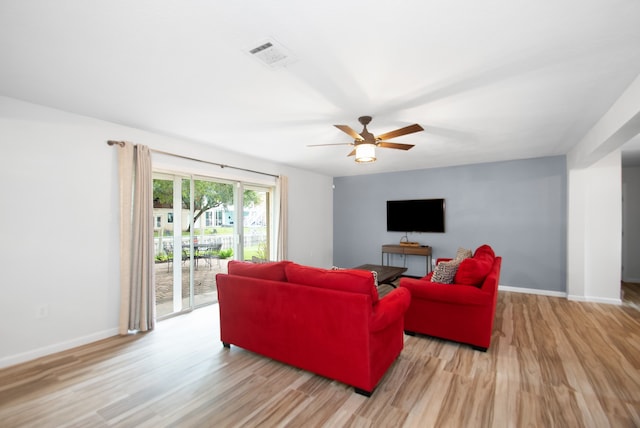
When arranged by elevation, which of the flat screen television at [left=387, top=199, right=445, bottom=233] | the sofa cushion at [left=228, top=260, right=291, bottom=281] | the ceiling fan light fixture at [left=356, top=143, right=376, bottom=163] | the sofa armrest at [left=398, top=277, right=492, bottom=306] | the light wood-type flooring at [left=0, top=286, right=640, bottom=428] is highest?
the ceiling fan light fixture at [left=356, top=143, right=376, bottom=163]

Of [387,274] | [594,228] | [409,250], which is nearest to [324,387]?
[387,274]

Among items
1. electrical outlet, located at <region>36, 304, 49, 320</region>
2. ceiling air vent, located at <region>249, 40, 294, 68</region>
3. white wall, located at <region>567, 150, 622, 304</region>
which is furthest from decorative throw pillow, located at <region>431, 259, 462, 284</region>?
electrical outlet, located at <region>36, 304, 49, 320</region>

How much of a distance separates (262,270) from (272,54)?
1.82 meters

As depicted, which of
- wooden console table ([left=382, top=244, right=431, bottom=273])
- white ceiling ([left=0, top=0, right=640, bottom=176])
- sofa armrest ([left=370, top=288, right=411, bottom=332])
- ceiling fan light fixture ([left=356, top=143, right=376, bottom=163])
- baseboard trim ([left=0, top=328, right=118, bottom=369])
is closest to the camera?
white ceiling ([left=0, top=0, right=640, bottom=176])

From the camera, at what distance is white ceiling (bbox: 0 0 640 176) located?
1.53m

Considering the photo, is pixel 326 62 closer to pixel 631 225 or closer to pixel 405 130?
pixel 405 130

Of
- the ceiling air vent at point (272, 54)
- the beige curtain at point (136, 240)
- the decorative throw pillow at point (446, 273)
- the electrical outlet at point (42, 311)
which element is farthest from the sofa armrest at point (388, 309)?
the electrical outlet at point (42, 311)

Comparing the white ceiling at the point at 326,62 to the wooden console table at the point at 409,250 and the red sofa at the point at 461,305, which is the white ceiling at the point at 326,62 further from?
the wooden console table at the point at 409,250

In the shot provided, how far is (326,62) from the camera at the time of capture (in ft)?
6.57

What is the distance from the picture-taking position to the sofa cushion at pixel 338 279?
2092 mm

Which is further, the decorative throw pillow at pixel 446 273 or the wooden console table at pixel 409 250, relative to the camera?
the wooden console table at pixel 409 250

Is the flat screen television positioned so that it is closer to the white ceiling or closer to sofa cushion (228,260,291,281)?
the white ceiling

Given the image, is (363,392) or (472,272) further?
(472,272)

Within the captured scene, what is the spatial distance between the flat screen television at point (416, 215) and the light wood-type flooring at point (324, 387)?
9.76 feet
